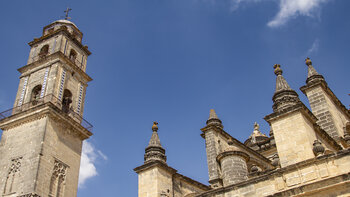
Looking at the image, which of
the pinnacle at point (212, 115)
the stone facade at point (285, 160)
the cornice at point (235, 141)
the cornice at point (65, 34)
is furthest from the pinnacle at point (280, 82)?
the cornice at point (65, 34)

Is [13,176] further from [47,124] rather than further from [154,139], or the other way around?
[154,139]

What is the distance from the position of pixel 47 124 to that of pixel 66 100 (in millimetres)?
4038

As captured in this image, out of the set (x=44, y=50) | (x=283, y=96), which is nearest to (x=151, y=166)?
(x=283, y=96)

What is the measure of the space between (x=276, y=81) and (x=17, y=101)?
19.9 meters

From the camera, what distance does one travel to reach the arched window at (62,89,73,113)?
Answer: 26344mm

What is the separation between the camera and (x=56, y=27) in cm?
3198

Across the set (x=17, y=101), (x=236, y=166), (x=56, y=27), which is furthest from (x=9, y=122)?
(x=236, y=166)

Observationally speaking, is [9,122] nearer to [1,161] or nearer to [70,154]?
[1,161]

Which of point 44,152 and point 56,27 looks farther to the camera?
point 56,27

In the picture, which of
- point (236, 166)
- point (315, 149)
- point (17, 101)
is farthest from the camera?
point (17, 101)

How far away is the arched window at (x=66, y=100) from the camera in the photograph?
86.4ft

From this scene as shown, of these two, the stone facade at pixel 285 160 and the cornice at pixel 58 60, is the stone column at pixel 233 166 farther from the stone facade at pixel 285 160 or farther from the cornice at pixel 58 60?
the cornice at pixel 58 60

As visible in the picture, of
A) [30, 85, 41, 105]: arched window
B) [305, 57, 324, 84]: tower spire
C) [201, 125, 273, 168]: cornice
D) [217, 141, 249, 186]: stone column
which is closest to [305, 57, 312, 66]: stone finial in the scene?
[305, 57, 324, 84]: tower spire

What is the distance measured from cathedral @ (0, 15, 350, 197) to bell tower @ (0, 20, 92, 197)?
6 cm
